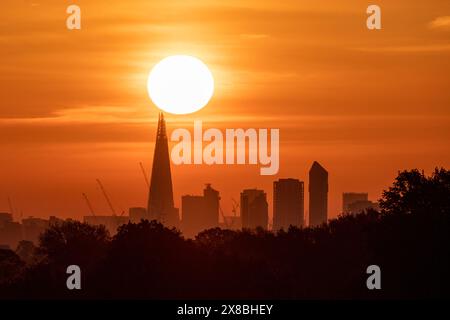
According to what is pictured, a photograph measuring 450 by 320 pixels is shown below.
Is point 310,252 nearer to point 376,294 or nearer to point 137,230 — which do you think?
point 137,230

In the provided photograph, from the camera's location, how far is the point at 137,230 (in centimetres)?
17838

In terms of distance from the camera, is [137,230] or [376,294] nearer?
[376,294]

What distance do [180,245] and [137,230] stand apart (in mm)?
7254

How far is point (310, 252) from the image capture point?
7692 inches

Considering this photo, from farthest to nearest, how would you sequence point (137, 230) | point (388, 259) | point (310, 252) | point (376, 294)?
point (310, 252), point (137, 230), point (388, 259), point (376, 294)
